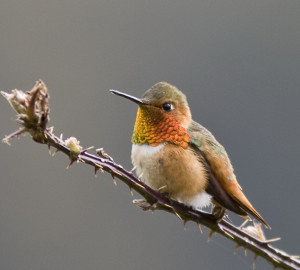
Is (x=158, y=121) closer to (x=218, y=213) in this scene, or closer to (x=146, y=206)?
(x=218, y=213)

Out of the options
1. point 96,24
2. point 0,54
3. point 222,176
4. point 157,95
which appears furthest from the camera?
point 96,24

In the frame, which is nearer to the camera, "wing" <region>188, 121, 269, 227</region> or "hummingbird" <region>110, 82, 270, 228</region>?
"wing" <region>188, 121, 269, 227</region>

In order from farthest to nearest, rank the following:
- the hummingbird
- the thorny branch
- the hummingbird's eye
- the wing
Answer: the hummingbird's eye < the hummingbird < the wing < the thorny branch

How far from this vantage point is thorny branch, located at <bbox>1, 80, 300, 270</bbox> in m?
1.73

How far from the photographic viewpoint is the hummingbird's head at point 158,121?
3000 millimetres

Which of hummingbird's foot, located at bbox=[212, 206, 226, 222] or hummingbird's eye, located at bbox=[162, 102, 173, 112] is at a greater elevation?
hummingbird's eye, located at bbox=[162, 102, 173, 112]

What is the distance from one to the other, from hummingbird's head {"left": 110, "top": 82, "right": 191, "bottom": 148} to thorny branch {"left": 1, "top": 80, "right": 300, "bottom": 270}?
0.70m

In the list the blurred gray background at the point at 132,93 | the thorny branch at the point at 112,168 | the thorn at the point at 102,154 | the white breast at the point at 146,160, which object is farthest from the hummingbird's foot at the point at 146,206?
Answer: the blurred gray background at the point at 132,93

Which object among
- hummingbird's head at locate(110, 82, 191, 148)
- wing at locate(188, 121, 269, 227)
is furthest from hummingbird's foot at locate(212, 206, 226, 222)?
hummingbird's head at locate(110, 82, 191, 148)

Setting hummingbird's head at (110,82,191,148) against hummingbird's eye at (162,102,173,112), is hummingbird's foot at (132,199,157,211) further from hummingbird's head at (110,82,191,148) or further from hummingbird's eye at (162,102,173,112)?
hummingbird's eye at (162,102,173,112)

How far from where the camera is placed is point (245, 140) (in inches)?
646

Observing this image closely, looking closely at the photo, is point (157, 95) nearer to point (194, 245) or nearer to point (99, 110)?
point (194, 245)

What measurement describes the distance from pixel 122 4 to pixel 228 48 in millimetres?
6792

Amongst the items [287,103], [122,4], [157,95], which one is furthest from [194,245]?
[157,95]
